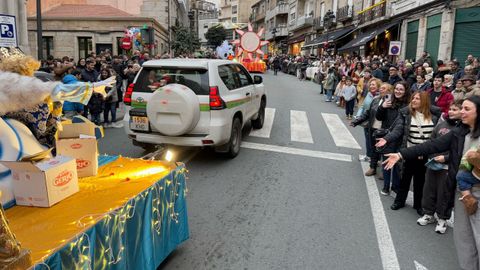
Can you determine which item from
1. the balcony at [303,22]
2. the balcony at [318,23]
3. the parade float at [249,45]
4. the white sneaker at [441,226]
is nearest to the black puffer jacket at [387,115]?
the white sneaker at [441,226]

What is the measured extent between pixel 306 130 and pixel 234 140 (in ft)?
11.4

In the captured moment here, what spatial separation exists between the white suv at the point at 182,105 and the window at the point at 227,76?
28mm

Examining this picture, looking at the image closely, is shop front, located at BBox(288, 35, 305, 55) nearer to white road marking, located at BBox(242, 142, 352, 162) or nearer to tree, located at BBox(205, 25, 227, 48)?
tree, located at BBox(205, 25, 227, 48)

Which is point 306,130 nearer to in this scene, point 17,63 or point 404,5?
point 17,63

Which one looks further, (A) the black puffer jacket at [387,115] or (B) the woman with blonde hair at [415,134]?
(A) the black puffer jacket at [387,115]

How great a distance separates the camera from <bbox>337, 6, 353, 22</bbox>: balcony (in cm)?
3122

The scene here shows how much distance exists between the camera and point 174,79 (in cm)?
658

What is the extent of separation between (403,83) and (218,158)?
3421 mm

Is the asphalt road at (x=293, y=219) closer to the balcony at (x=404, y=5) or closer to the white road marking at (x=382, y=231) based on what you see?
the white road marking at (x=382, y=231)

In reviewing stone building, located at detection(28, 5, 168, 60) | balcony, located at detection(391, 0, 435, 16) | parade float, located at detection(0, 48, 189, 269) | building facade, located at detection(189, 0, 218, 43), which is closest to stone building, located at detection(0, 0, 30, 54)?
stone building, located at detection(28, 5, 168, 60)

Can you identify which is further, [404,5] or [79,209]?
[404,5]

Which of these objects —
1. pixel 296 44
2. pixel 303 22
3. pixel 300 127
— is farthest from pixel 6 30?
pixel 296 44

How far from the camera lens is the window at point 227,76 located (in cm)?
699

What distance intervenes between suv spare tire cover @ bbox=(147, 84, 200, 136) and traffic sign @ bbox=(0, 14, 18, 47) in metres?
4.46
